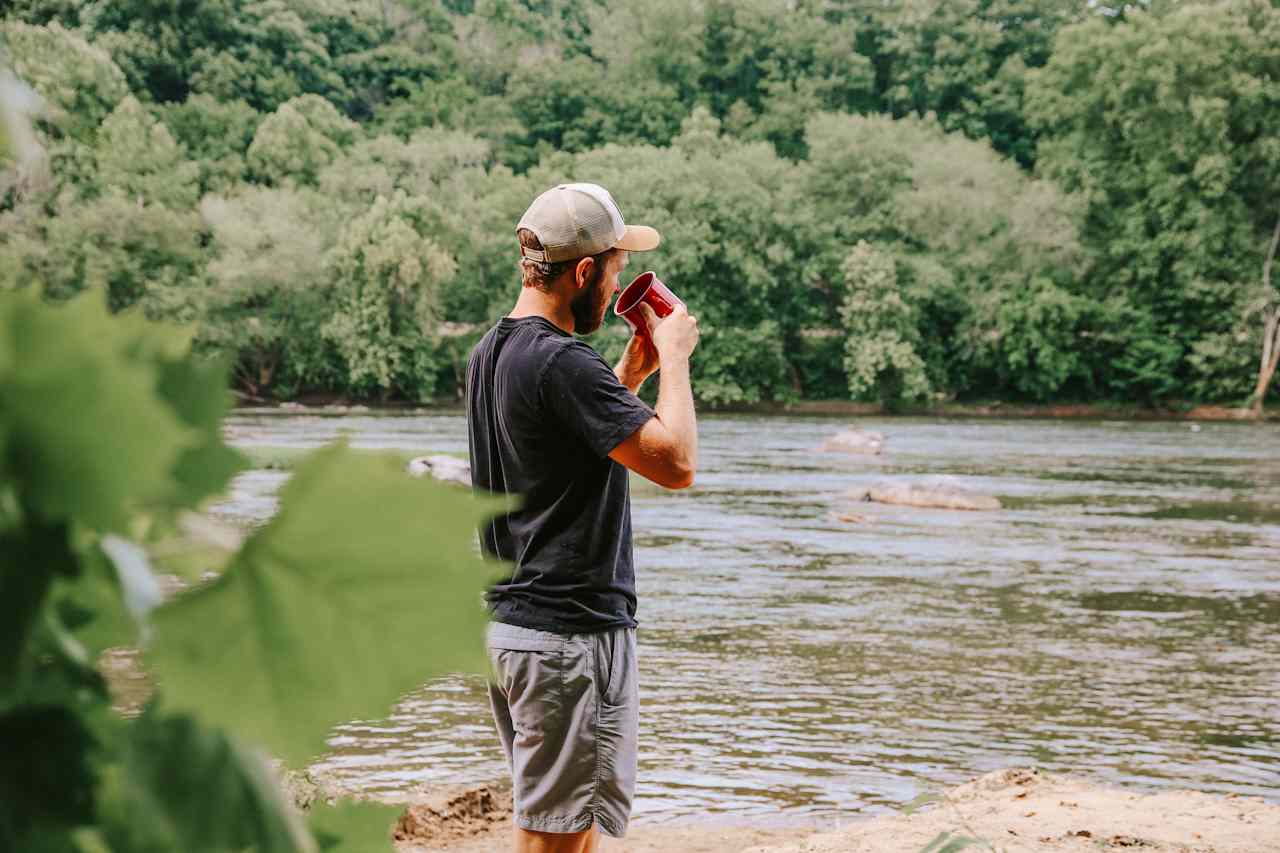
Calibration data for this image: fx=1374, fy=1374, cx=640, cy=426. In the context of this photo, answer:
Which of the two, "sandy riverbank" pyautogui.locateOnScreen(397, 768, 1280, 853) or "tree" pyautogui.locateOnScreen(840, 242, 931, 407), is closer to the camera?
"sandy riverbank" pyautogui.locateOnScreen(397, 768, 1280, 853)

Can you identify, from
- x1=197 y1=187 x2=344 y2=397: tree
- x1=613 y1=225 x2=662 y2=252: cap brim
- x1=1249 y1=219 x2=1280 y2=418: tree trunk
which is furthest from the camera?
x1=197 y1=187 x2=344 y2=397: tree

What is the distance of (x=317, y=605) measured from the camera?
Answer: 1.05 ft

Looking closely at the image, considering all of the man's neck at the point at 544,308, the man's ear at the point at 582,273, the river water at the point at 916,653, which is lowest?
the river water at the point at 916,653

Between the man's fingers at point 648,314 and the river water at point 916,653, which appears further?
the river water at point 916,653

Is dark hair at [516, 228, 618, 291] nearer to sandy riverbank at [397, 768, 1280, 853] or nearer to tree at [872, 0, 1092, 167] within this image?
sandy riverbank at [397, 768, 1280, 853]

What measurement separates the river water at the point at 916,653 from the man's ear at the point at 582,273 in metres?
1.19

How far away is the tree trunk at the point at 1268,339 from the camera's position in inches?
1795

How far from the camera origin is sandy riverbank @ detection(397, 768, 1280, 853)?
561 cm

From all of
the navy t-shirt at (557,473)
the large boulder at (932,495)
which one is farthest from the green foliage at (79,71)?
the navy t-shirt at (557,473)

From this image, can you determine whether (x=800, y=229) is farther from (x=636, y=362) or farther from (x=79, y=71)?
(x=636, y=362)

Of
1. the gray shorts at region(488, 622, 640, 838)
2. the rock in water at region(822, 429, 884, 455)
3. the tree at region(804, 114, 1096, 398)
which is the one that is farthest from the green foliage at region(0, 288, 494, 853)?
the tree at region(804, 114, 1096, 398)

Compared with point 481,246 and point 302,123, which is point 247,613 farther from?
point 302,123

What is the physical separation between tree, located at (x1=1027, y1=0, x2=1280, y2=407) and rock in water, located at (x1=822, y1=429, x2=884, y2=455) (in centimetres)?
2119

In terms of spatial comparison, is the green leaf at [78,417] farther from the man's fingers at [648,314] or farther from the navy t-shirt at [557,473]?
the man's fingers at [648,314]
